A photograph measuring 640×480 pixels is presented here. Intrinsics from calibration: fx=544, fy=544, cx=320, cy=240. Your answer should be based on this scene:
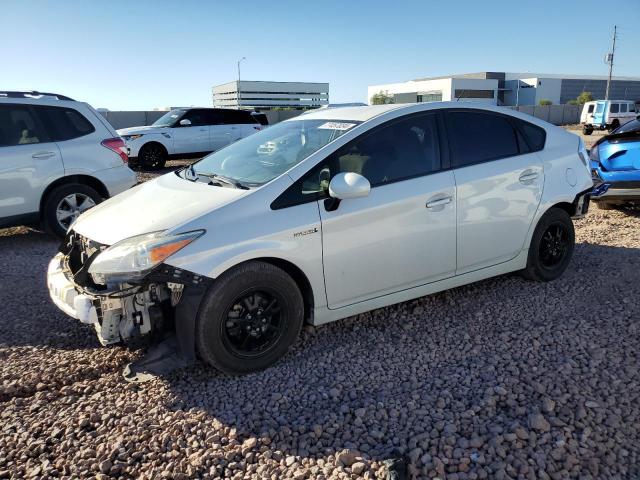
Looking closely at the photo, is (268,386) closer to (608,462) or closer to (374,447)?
(374,447)

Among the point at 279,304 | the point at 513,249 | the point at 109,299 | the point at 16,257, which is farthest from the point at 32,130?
the point at 513,249

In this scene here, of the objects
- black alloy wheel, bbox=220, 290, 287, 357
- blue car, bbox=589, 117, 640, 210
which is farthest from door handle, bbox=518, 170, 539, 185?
blue car, bbox=589, 117, 640, 210

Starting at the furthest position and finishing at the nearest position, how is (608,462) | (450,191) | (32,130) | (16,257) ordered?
(32,130) < (16,257) < (450,191) < (608,462)

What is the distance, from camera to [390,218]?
3.84 meters

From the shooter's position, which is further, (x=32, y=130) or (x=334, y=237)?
(x=32, y=130)

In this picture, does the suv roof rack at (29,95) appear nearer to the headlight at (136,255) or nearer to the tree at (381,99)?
the headlight at (136,255)

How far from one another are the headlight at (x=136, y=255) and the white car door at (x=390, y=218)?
0.97m

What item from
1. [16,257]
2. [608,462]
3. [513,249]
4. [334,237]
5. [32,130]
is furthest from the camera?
[32,130]

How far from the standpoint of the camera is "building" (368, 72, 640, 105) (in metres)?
79.4

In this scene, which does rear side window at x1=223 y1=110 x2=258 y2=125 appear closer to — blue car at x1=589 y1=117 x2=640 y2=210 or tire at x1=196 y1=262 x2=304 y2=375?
blue car at x1=589 y1=117 x2=640 y2=210

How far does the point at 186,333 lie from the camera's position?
3.28 metres

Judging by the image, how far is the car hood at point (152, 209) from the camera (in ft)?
11.1

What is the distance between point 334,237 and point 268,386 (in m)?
1.05

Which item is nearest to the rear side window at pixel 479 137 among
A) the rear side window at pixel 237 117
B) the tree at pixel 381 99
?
the rear side window at pixel 237 117
